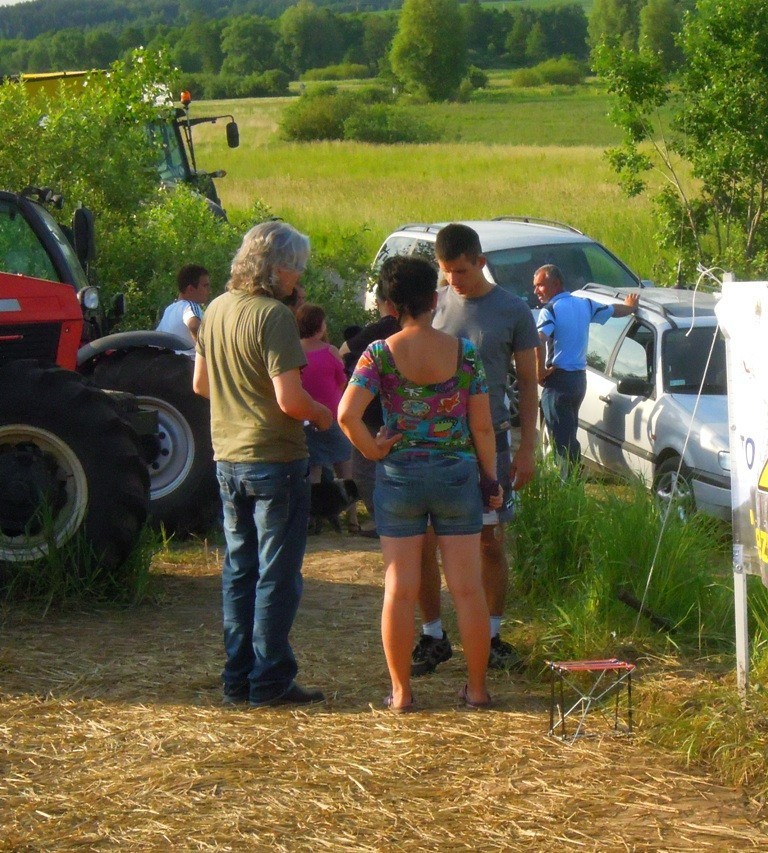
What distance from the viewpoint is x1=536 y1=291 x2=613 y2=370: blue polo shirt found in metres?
9.66

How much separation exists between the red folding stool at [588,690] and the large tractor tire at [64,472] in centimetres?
238

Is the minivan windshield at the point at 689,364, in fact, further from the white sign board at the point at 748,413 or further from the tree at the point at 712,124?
the tree at the point at 712,124

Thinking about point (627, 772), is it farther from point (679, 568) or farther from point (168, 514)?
point (168, 514)

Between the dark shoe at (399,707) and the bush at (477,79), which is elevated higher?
the bush at (477,79)

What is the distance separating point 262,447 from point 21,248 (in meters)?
3.94

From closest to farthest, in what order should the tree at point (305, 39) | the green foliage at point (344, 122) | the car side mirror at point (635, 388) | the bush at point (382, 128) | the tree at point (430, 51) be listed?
the car side mirror at point (635, 388)
the bush at point (382, 128)
the green foliage at point (344, 122)
the tree at point (430, 51)
the tree at point (305, 39)

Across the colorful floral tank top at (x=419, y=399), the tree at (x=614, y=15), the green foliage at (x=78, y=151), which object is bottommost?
A: the colorful floral tank top at (x=419, y=399)

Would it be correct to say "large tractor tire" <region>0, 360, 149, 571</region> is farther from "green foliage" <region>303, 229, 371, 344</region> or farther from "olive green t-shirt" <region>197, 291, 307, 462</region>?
"green foliage" <region>303, 229, 371, 344</region>

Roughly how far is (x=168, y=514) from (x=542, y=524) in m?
2.53

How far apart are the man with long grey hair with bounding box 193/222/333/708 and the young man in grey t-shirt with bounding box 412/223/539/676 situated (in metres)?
0.62

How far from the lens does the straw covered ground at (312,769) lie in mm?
4141

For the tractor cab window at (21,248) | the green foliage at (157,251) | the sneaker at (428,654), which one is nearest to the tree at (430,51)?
the green foliage at (157,251)

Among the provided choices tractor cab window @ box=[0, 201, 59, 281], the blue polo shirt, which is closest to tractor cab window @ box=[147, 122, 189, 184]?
the blue polo shirt

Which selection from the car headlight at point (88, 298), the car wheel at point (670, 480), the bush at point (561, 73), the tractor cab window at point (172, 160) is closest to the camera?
the car headlight at point (88, 298)
